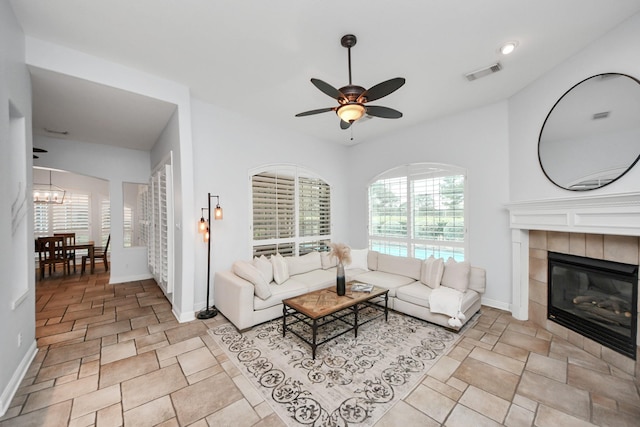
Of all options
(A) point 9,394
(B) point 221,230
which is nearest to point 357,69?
(B) point 221,230

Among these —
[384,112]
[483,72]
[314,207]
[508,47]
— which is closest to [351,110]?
[384,112]

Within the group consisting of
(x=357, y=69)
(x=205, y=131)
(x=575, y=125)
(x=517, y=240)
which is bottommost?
(x=517, y=240)

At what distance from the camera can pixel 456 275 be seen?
3412 mm

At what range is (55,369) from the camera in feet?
7.62

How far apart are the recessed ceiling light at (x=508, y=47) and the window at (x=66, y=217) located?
34.4 feet

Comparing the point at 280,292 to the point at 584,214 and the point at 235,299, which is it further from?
the point at 584,214

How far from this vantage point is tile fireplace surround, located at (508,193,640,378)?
2.23 metres

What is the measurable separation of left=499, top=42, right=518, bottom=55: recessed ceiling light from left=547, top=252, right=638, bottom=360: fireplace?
236 centimetres

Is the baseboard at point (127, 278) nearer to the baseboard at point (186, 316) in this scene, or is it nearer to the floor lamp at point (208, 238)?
the baseboard at point (186, 316)

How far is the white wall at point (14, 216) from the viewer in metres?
1.89

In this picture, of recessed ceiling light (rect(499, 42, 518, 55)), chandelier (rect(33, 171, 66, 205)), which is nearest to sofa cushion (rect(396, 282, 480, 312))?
recessed ceiling light (rect(499, 42, 518, 55))

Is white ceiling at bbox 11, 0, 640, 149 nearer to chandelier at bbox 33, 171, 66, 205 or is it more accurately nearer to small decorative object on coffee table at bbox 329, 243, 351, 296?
small decorative object on coffee table at bbox 329, 243, 351, 296

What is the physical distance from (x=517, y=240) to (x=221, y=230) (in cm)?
431

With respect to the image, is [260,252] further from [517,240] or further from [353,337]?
[517,240]
